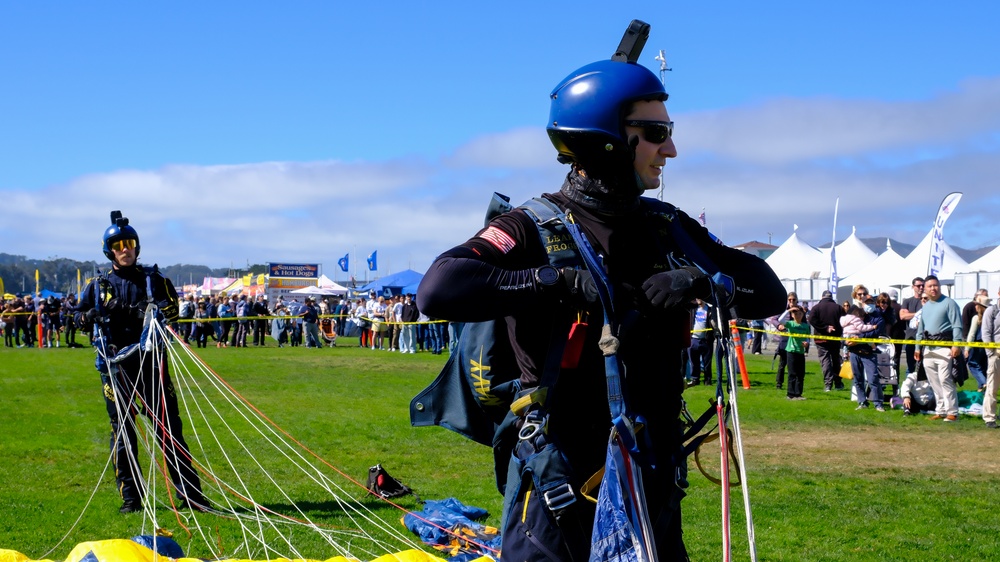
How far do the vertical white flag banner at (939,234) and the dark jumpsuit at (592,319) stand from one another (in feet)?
71.1

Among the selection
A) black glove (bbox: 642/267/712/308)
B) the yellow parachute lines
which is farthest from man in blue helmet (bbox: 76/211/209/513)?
black glove (bbox: 642/267/712/308)

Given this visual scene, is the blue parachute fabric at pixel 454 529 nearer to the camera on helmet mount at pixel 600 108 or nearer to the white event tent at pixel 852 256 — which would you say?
the camera on helmet mount at pixel 600 108

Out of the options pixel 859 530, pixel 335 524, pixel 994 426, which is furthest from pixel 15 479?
pixel 994 426

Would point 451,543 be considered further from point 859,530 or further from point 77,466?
point 77,466

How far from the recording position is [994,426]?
1312 cm

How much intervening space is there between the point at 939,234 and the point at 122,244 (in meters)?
19.7

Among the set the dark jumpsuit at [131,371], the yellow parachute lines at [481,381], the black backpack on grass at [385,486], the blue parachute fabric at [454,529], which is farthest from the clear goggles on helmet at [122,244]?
the yellow parachute lines at [481,381]

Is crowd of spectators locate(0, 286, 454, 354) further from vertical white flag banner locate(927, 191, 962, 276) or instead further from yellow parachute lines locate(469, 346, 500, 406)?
yellow parachute lines locate(469, 346, 500, 406)

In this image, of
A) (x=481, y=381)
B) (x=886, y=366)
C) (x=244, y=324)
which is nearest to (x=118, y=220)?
(x=481, y=381)

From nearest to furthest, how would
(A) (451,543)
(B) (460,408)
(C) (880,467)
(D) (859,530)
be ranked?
(B) (460,408) < (A) (451,543) < (D) (859,530) < (C) (880,467)

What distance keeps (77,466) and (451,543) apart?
5.12 m

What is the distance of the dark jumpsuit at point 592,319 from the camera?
273 centimetres

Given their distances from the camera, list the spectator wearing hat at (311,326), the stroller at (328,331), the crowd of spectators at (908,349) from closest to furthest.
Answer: the crowd of spectators at (908,349)
the spectator wearing hat at (311,326)
the stroller at (328,331)

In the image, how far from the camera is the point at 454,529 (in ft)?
23.2
